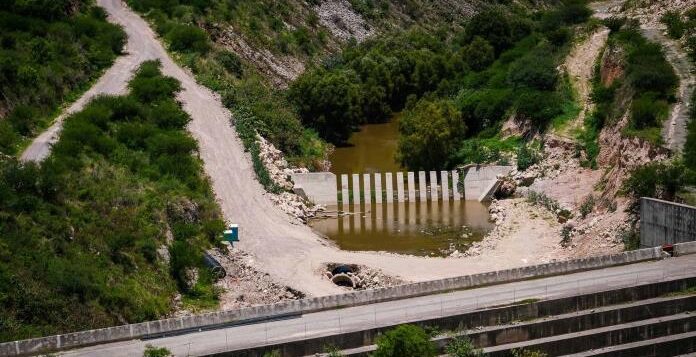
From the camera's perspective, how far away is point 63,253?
30281mm

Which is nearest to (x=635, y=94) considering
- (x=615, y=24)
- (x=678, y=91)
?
(x=678, y=91)

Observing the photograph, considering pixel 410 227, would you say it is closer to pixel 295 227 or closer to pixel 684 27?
pixel 295 227

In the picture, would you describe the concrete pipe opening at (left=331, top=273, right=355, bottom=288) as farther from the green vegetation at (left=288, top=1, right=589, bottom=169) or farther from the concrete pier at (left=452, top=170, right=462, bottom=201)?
the green vegetation at (left=288, top=1, right=589, bottom=169)

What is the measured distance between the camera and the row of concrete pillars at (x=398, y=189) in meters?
48.2

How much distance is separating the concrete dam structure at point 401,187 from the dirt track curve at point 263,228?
3810 millimetres

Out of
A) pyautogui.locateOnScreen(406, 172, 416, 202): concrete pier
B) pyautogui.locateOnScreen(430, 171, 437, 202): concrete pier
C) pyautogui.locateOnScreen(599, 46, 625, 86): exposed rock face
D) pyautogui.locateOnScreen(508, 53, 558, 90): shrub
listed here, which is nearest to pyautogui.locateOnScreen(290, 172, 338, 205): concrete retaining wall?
pyautogui.locateOnScreen(406, 172, 416, 202): concrete pier

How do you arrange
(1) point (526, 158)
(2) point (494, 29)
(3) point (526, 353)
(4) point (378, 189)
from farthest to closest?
(2) point (494, 29), (1) point (526, 158), (4) point (378, 189), (3) point (526, 353)

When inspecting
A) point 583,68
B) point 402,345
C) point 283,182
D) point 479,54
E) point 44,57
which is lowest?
point 283,182

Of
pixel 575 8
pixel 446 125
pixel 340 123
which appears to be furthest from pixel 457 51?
pixel 446 125

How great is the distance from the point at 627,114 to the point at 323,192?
14463 mm

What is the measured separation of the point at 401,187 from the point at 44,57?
1835 cm

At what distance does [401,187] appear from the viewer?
48594 millimetres

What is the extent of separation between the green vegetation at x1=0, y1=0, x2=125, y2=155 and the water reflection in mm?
13210

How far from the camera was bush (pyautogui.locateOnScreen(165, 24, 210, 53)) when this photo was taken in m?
57.7
